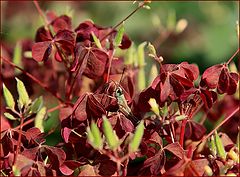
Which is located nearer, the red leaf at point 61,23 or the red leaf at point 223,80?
the red leaf at point 223,80

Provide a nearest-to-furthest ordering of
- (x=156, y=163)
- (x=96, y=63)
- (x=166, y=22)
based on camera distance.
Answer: (x=156, y=163), (x=96, y=63), (x=166, y=22)

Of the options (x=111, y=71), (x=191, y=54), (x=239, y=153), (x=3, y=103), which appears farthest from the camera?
(x=191, y=54)

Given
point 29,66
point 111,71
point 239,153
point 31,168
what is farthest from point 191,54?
point 31,168

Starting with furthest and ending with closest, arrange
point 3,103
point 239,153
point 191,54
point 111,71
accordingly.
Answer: point 191,54 < point 3,103 < point 111,71 < point 239,153

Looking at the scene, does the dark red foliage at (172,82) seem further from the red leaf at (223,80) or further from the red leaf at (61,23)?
the red leaf at (61,23)

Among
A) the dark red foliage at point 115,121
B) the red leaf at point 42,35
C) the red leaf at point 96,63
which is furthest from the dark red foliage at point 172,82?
the red leaf at point 42,35

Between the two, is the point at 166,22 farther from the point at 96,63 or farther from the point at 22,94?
the point at 22,94

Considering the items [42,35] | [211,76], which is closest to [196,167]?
[211,76]

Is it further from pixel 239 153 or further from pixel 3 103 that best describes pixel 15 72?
pixel 239 153
